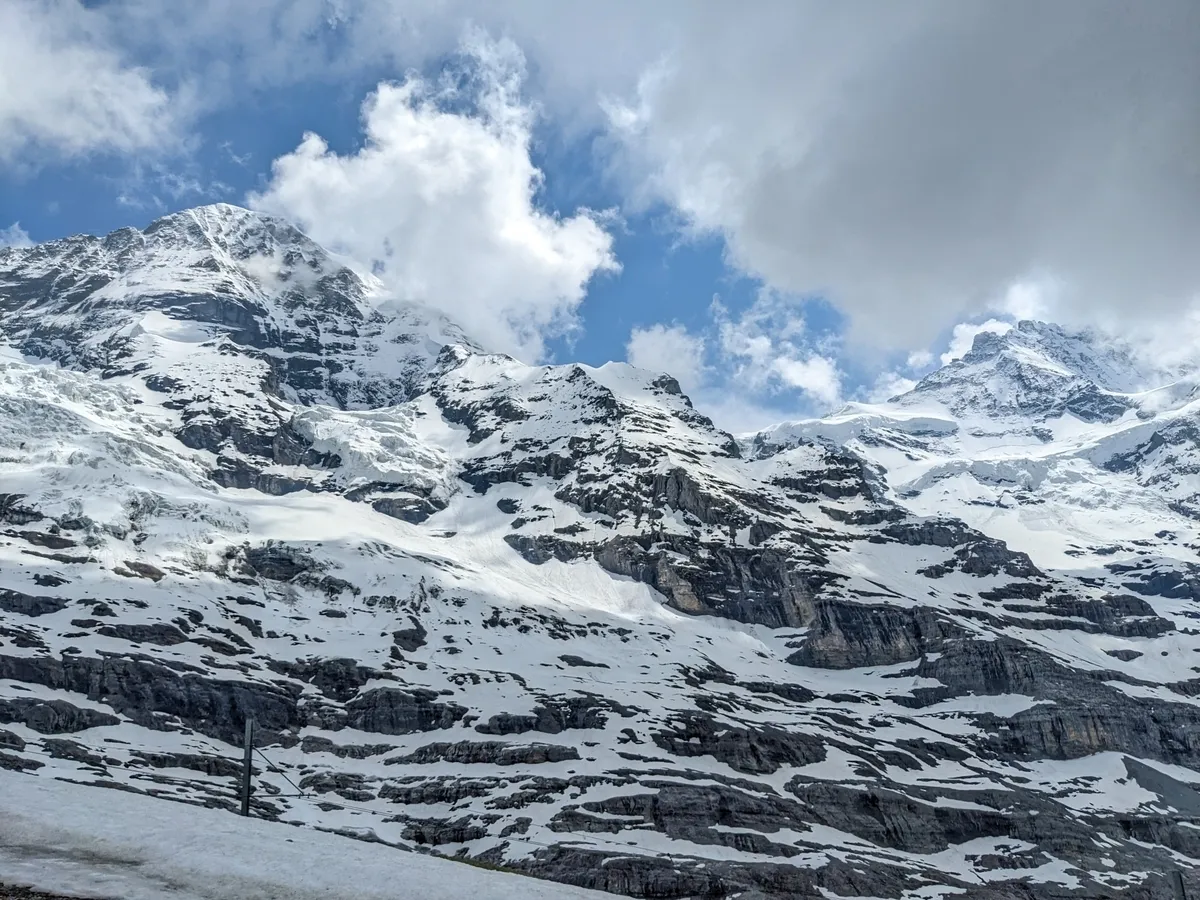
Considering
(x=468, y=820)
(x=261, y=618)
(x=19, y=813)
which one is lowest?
(x=19, y=813)

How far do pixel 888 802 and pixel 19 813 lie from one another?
16265 centimetres

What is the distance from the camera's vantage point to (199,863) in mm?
15086

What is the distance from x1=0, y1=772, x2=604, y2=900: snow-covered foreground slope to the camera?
14.4 meters

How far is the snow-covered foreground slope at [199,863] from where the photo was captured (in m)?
14.4

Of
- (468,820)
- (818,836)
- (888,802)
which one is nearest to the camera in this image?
(468,820)

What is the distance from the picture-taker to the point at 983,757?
199 m

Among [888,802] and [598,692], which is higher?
[598,692]

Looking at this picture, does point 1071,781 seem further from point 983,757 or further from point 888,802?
point 888,802

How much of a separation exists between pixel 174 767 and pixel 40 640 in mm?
44212

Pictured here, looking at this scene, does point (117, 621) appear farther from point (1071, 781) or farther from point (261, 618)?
point (1071, 781)

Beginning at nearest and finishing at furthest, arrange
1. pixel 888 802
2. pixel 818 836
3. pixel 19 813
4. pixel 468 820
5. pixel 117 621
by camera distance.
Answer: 1. pixel 19 813
2. pixel 468 820
3. pixel 818 836
4. pixel 888 802
5. pixel 117 621

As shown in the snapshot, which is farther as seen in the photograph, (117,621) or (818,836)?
(117,621)

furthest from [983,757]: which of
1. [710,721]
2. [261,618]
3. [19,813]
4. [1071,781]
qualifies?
[19,813]

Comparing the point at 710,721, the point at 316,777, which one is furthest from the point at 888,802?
the point at 316,777
